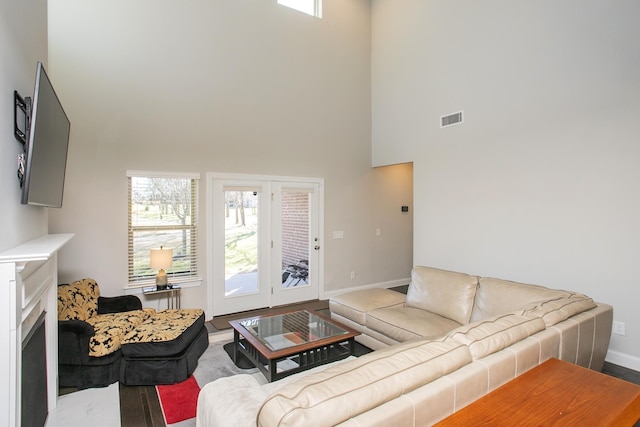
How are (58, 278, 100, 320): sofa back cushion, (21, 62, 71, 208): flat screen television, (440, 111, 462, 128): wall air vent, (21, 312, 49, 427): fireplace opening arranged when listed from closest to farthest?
(21, 62, 71, 208): flat screen television < (21, 312, 49, 427): fireplace opening < (58, 278, 100, 320): sofa back cushion < (440, 111, 462, 128): wall air vent

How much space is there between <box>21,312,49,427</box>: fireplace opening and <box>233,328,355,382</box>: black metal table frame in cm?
145

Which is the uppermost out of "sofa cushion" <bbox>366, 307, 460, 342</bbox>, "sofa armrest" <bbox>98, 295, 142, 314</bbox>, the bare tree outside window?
the bare tree outside window

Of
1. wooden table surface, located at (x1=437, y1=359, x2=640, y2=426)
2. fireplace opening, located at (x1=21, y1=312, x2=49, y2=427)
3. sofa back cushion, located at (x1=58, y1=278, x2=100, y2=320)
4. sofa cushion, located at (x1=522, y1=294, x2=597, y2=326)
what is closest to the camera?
wooden table surface, located at (x1=437, y1=359, x2=640, y2=426)

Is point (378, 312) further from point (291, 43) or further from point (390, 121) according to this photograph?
point (291, 43)

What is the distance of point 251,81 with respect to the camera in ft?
16.5

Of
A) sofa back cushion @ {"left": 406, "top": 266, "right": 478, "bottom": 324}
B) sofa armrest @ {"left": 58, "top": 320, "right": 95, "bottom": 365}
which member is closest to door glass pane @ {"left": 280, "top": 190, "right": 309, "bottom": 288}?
sofa back cushion @ {"left": 406, "top": 266, "right": 478, "bottom": 324}

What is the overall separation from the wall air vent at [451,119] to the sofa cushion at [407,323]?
107 inches

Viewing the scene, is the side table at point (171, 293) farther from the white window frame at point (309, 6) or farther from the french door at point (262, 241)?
the white window frame at point (309, 6)

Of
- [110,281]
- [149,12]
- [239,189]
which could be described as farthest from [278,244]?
[149,12]

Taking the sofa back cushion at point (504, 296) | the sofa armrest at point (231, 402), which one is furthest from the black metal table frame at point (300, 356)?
the sofa back cushion at point (504, 296)

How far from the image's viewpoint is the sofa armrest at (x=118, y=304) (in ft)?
12.2

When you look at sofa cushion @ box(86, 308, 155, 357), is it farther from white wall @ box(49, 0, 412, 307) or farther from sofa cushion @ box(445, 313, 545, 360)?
sofa cushion @ box(445, 313, 545, 360)

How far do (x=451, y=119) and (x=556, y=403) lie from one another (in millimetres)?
4188

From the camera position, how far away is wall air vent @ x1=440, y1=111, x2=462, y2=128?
188 inches
